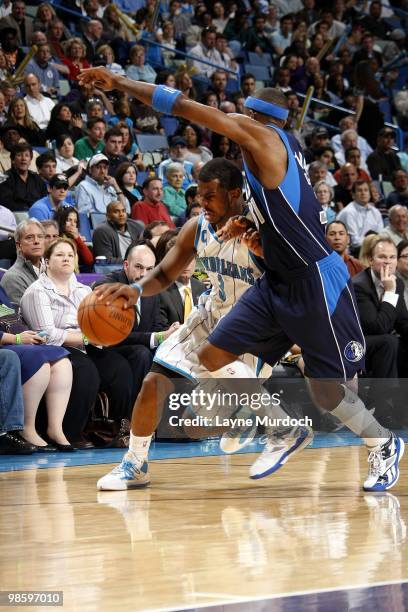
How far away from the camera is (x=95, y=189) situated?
1055cm

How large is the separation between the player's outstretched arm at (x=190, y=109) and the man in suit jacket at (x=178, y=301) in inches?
145

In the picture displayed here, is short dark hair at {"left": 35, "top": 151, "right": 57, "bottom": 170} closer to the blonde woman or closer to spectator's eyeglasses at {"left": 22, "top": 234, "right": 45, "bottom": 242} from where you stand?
spectator's eyeglasses at {"left": 22, "top": 234, "right": 45, "bottom": 242}

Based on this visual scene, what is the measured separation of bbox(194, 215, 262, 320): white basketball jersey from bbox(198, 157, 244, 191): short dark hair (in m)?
0.21

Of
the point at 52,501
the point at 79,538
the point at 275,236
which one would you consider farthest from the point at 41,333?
the point at 79,538

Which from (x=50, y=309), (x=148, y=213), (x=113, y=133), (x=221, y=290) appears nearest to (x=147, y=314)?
(x=50, y=309)

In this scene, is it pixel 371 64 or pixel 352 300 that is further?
pixel 371 64

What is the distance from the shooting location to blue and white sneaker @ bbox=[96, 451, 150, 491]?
5.48m

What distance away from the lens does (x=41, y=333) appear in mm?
7434

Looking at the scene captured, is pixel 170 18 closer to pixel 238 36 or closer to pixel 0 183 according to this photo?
pixel 238 36

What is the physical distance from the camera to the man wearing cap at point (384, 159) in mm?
15336

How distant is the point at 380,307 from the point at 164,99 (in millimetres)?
4924

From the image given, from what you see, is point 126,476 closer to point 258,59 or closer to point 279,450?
point 279,450

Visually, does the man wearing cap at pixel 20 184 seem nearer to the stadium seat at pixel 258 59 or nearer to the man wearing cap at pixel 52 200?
the man wearing cap at pixel 52 200

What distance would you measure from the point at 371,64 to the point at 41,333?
39.8 feet
